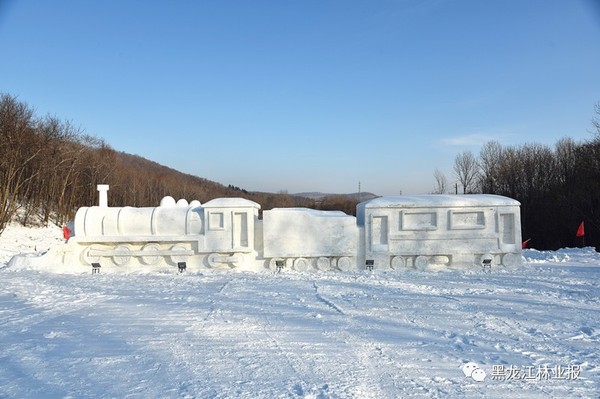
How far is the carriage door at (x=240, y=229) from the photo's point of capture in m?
10.5

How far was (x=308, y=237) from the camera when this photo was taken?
1039cm

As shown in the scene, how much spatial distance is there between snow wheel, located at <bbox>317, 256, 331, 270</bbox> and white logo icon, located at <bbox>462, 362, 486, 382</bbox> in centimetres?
665

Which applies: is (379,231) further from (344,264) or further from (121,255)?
(121,255)

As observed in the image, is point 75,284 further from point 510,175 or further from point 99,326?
point 510,175

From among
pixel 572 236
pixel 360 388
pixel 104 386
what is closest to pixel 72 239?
pixel 104 386

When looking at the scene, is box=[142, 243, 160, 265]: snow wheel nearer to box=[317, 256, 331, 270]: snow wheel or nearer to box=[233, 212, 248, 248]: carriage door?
box=[233, 212, 248, 248]: carriage door

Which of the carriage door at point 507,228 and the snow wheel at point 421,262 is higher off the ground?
the carriage door at point 507,228

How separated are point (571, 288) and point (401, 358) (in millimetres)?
5306

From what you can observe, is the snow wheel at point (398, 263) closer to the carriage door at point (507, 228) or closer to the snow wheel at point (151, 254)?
the carriage door at point (507, 228)

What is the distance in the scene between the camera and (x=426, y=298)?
6.66 metres

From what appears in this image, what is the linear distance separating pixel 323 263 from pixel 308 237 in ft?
2.61

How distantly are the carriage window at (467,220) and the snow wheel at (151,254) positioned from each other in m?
7.93

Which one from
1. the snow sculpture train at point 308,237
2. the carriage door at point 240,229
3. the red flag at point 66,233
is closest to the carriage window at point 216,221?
the snow sculpture train at point 308,237

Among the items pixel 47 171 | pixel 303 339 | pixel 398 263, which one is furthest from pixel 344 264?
pixel 47 171
